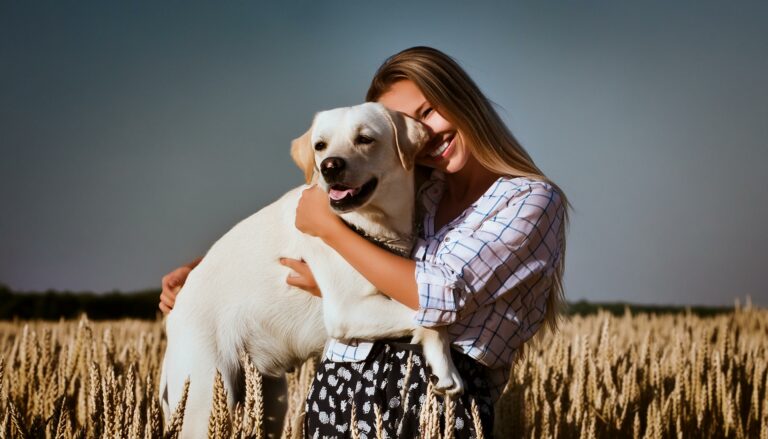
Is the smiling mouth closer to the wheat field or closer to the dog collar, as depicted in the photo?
the dog collar

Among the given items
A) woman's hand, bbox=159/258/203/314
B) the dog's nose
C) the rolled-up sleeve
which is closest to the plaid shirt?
the rolled-up sleeve

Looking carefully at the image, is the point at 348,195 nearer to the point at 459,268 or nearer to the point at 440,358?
the point at 459,268

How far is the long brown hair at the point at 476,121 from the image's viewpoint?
10.1 ft

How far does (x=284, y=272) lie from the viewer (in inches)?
122

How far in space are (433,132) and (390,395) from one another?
3.91 feet

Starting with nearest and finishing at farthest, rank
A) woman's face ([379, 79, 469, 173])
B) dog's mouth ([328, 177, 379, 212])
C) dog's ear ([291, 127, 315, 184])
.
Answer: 1. dog's mouth ([328, 177, 379, 212])
2. woman's face ([379, 79, 469, 173])
3. dog's ear ([291, 127, 315, 184])

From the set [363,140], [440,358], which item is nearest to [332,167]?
[363,140]

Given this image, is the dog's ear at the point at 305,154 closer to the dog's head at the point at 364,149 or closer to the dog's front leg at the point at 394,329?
the dog's head at the point at 364,149

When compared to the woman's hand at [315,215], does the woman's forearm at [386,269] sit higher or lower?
lower

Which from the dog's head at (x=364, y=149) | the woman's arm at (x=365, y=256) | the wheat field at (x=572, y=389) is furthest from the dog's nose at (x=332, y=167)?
the wheat field at (x=572, y=389)

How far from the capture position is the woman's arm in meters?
2.54

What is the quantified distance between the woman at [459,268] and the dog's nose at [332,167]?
8cm

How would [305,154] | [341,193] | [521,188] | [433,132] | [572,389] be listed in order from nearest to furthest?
[521,188], [341,193], [433,132], [305,154], [572,389]

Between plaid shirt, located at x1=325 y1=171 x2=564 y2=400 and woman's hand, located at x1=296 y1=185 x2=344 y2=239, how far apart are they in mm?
399
